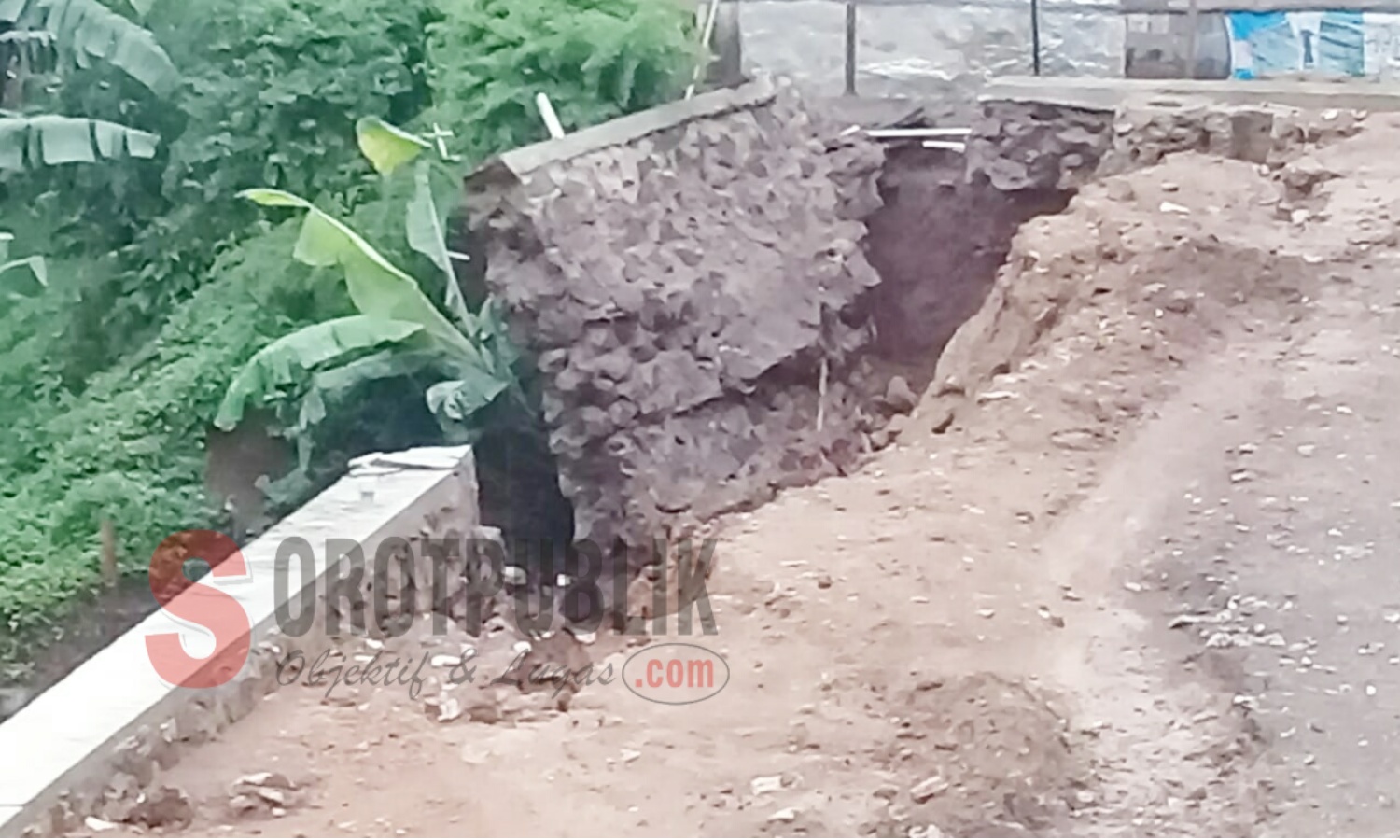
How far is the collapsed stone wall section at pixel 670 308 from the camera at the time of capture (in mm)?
2680

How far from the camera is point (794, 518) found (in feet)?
7.62

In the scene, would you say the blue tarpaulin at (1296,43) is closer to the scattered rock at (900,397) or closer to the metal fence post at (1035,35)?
the metal fence post at (1035,35)

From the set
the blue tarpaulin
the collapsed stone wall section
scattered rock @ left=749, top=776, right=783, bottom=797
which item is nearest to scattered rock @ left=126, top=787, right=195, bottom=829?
scattered rock @ left=749, top=776, right=783, bottom=797

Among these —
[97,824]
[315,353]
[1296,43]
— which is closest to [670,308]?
[315,353]

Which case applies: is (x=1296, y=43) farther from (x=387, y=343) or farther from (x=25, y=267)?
(x=25, y=267)

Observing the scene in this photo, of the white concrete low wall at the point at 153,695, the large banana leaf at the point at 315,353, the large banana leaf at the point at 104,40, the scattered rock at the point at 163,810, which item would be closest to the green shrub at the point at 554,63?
the large banana leaf at the point at 315,353

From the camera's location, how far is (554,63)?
2.90 meters

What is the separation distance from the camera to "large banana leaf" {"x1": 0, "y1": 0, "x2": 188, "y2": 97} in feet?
10.0

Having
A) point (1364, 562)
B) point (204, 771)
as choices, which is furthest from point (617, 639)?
point (1364, 562)

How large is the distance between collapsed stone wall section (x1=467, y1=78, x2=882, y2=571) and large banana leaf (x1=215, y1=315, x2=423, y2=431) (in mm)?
274

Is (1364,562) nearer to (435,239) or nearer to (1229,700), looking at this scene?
(1229,700)

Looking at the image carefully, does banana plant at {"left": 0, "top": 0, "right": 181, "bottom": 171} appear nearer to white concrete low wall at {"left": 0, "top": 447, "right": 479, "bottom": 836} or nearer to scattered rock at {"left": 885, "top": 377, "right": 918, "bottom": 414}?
white concrete low wall at {"left": 0, "top": 447, "right": 479, "bottom": 836}

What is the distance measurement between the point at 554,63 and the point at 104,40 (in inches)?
41.3

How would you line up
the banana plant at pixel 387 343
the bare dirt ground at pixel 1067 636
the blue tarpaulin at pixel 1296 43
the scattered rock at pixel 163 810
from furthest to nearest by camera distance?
the banana plant at pixel 387 343 → the blue tarpaulin at pixel 1296 43 → the scattered rock at pixel 163 810 → the bare dirt ground at pixel 1067 636
